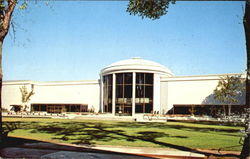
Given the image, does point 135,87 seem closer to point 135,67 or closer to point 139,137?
point 135,67

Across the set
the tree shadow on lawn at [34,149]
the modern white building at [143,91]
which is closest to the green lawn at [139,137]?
the tree shadow on lawn at [34,149]

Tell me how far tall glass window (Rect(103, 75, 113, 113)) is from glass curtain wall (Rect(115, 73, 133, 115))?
2.02m

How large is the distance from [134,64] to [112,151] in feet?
127

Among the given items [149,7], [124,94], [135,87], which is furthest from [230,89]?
[149,7]

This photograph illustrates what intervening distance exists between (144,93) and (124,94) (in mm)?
4220

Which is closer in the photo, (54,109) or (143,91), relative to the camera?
(143,91)

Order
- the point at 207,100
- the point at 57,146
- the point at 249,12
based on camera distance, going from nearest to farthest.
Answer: the point at 249,12 → the point at 57,146 → the point at 207,100

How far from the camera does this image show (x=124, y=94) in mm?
50438

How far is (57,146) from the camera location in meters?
11.9

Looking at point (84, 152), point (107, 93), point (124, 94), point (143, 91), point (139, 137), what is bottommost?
point (139, 137)

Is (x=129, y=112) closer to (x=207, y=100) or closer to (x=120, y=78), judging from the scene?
(x=120, y=78)

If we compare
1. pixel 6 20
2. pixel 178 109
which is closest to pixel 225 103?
pixel 178 109

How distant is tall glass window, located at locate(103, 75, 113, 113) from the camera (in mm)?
52094

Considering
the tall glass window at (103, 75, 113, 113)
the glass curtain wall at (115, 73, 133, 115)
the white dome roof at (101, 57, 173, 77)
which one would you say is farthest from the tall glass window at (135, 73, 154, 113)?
the tall glass window at (103, 75, 113, 113)
